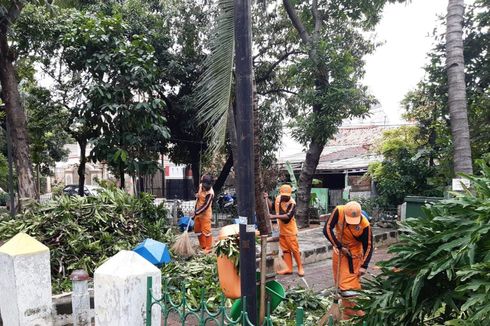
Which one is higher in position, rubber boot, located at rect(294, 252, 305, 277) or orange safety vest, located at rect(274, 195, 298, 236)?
orange safety vest, located at rect(274, 195, 298, 236)

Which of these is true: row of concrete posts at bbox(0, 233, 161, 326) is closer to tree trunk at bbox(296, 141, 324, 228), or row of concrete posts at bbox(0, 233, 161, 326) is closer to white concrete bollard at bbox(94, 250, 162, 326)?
white concrete bollard at bbox(94, 250, 162, 326)

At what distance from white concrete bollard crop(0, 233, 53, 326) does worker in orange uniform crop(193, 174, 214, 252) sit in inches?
196

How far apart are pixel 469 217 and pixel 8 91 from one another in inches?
392

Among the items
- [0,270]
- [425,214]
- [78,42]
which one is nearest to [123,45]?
[78,42]

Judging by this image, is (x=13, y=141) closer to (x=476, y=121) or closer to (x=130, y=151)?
(x=130, y=151)

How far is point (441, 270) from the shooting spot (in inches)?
89.7

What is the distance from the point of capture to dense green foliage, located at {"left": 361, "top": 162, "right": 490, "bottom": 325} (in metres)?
2.12

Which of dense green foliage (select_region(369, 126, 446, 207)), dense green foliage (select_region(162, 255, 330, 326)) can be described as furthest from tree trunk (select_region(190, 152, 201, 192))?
dense green foliage (select_region(162, 255, 330, 326))

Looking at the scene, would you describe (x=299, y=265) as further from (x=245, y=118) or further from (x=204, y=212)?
(x=245, y=118)

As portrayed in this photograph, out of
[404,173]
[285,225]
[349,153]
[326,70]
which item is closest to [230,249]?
[285,225]

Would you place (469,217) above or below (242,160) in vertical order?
below

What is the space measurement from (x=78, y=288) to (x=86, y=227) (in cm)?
445

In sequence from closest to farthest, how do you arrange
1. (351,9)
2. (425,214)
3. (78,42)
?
(425,214) → (78,42) → (351,9)

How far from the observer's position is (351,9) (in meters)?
13.1
